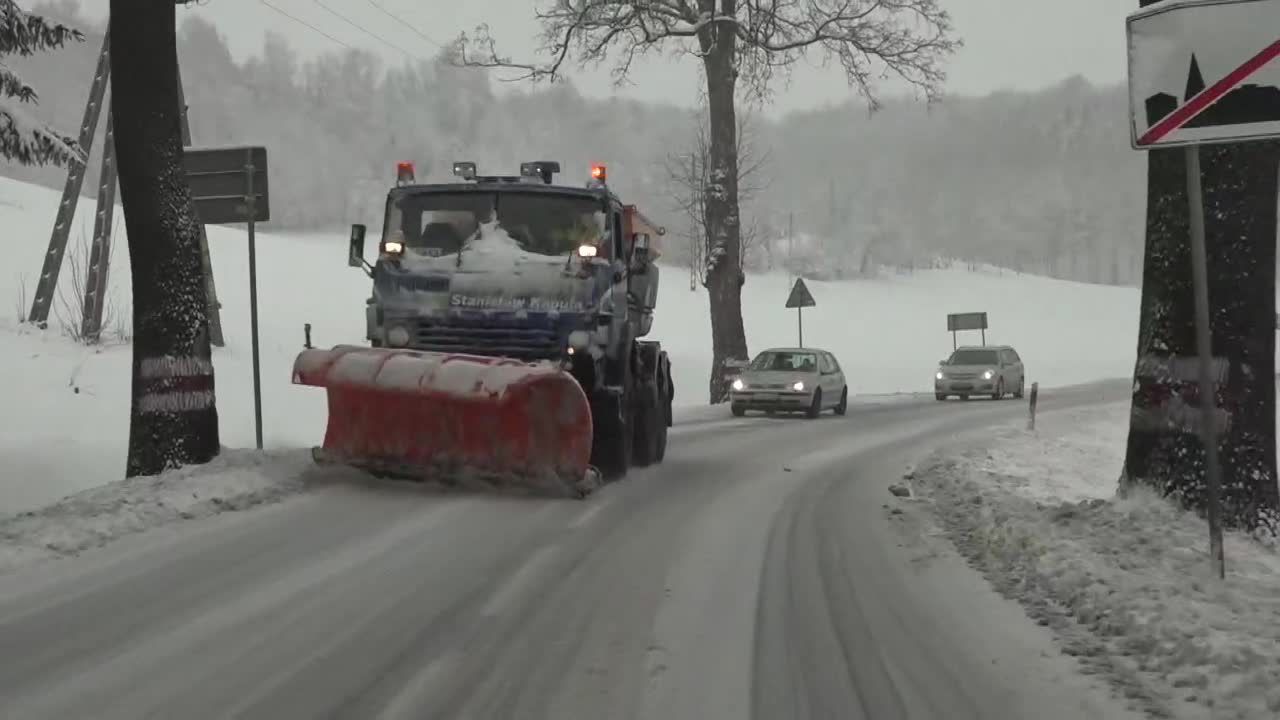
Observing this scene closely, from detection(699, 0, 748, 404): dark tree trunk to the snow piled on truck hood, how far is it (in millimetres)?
15405

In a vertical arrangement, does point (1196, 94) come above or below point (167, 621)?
above

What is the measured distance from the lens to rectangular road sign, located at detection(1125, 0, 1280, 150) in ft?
17.8

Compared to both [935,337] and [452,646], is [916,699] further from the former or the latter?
[935,337]

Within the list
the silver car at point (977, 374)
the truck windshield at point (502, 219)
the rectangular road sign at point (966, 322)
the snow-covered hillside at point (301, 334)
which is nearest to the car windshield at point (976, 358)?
the silver car at point (977, 374)

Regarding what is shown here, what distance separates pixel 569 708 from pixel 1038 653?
2.24 m

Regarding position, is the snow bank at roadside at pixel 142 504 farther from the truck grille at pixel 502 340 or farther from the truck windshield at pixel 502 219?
the truck windshield at pixel 502 219

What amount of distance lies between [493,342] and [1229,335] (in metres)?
5.72

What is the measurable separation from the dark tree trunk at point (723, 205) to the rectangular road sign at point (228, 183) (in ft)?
47.9

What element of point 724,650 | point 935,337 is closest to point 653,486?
point 724,650

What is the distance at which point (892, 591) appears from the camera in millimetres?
6316

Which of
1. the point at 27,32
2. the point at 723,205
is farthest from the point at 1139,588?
the point at 723,205

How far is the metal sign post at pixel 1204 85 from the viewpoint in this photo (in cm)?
543

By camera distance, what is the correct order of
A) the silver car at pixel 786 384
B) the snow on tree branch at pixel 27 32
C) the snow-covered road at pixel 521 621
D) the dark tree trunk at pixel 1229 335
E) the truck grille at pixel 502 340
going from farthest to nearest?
the silver car at pixel 786 384
the snow on tree branch at pixel 27 32
the truck grille at pixel 502 340
the dark tree trunk at pixel 1229 335
the snow-covered road at pixel 521 621

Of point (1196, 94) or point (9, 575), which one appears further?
point (9, 575)
